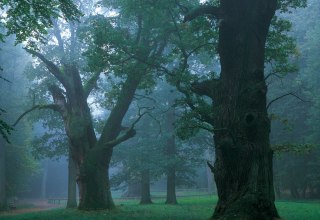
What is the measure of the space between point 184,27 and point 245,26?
5.30 metres

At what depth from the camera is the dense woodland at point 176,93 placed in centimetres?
921

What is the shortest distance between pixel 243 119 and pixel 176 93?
1866 cm

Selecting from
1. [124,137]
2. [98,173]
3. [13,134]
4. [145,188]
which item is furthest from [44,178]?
[124,137]

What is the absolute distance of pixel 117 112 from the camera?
61.0 feet

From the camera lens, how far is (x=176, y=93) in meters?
27.8

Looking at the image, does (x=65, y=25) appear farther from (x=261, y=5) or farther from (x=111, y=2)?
(x=261, y=5)

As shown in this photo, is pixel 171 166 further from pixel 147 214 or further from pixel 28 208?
pixel 28 208

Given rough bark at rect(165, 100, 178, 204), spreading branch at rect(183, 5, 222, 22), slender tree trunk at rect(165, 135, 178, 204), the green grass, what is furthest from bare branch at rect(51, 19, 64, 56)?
spreading branch at rect(183, 5, 222, 22)

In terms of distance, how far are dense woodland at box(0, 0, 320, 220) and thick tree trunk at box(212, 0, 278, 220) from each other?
0.09 ft

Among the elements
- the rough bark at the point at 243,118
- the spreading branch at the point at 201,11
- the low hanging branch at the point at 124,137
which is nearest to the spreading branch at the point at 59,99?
the low hanging branch at the point at 124,137

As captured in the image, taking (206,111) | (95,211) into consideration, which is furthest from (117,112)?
(206,111)

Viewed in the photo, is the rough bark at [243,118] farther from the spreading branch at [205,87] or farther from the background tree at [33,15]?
the background tree at [33,15]

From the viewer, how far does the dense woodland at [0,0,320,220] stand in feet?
30.2

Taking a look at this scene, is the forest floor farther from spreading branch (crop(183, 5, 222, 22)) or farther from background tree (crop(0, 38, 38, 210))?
spreading branch (crop(183, 5, 222, 22))
